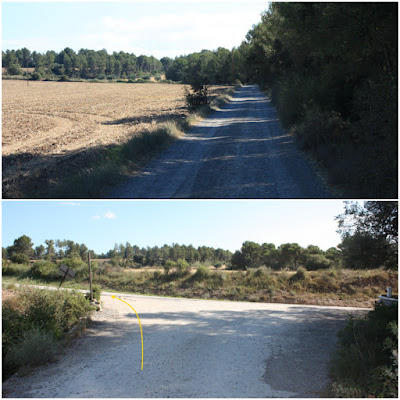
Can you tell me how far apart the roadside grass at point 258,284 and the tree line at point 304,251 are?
217cm

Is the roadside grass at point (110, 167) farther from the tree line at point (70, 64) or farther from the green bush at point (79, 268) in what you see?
the tree line at point (70, 64)

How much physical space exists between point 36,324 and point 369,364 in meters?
8.32

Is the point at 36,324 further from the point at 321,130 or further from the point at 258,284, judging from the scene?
the point at 258,284

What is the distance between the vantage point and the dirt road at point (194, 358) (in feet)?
24.8

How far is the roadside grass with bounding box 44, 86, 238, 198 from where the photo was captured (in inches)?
450

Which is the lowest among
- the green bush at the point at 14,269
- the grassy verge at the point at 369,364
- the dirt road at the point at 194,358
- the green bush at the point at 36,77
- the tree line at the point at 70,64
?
the green bush at the point at 14,269

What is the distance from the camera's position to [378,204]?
35.0 feet

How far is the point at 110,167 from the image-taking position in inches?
518

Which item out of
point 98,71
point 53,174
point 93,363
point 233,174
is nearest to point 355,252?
point 233,174

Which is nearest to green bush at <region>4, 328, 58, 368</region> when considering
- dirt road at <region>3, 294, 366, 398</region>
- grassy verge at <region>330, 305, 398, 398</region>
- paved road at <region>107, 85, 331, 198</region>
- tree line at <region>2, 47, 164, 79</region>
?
dirt road at <region>3, 294, 366, 398</region>

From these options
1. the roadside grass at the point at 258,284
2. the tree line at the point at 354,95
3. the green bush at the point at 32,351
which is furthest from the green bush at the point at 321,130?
the green bush at the point at 32,351

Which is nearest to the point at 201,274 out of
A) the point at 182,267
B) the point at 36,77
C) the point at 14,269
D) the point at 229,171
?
the point at 182,267

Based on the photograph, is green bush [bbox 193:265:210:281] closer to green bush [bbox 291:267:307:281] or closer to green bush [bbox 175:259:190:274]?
green bush [bbox 175:259:190:274]

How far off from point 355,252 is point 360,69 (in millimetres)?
8651
